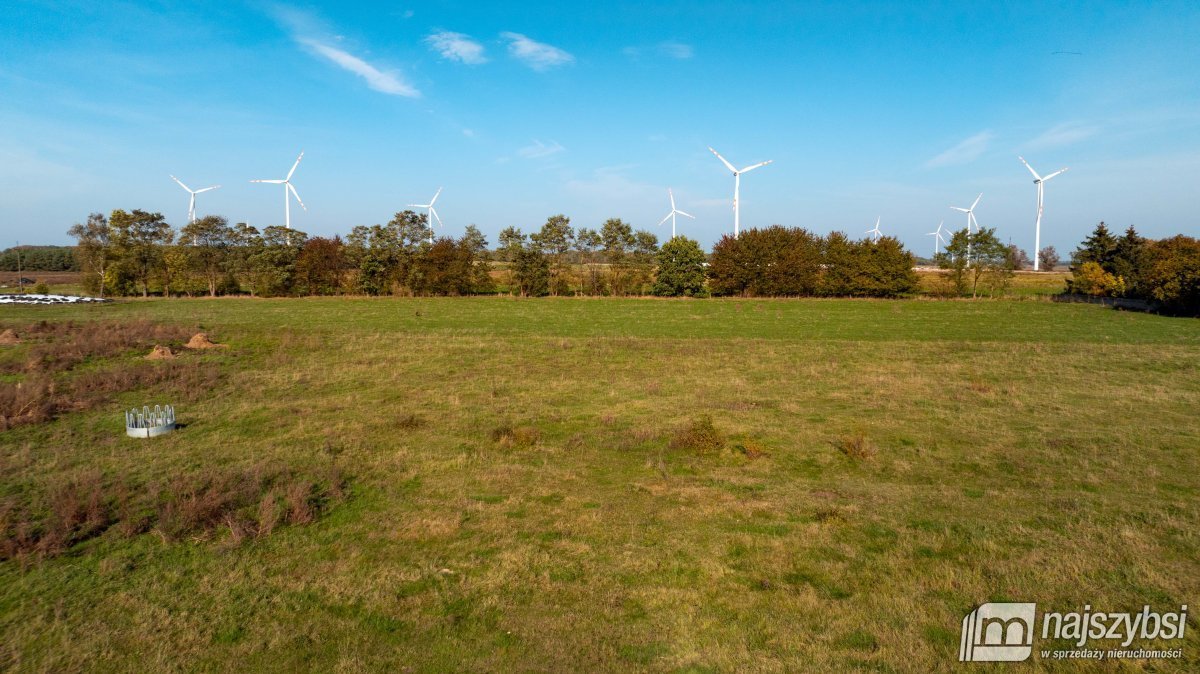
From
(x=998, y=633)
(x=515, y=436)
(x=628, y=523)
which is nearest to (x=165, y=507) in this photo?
(x=515, y=436)

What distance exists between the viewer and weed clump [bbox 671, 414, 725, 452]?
13.8m

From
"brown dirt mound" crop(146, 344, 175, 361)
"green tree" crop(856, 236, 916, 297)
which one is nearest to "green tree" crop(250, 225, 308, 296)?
"brown dirt mound" crop(146, 344, 175, 361)

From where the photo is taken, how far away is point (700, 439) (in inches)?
550

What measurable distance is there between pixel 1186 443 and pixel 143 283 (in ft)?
299

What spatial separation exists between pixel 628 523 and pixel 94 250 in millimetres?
81039

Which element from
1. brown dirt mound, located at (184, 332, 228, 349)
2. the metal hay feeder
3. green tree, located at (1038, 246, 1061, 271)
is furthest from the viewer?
green tree, located at (1038, 246, 1061, 271)

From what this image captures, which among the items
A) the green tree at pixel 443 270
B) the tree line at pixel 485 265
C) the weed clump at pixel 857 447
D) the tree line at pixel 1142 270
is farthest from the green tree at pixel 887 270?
the weed clump at pixel 857 447

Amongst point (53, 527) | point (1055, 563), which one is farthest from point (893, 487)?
point (53, 527)

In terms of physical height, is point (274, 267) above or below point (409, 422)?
above

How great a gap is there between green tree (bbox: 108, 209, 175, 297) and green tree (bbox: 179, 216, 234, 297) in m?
2.50

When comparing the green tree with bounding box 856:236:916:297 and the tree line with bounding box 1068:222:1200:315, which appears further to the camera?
the green tree with bounding box 856:236:916:297

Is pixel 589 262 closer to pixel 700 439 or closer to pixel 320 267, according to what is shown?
pixel 320 267

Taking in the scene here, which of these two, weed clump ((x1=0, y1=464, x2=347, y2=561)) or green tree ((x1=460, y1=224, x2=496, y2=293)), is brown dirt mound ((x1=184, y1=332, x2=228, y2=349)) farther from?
green tree ((x1=460, y1=224, x2=496, y2=293))

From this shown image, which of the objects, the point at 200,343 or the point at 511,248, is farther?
the point at 511,248
